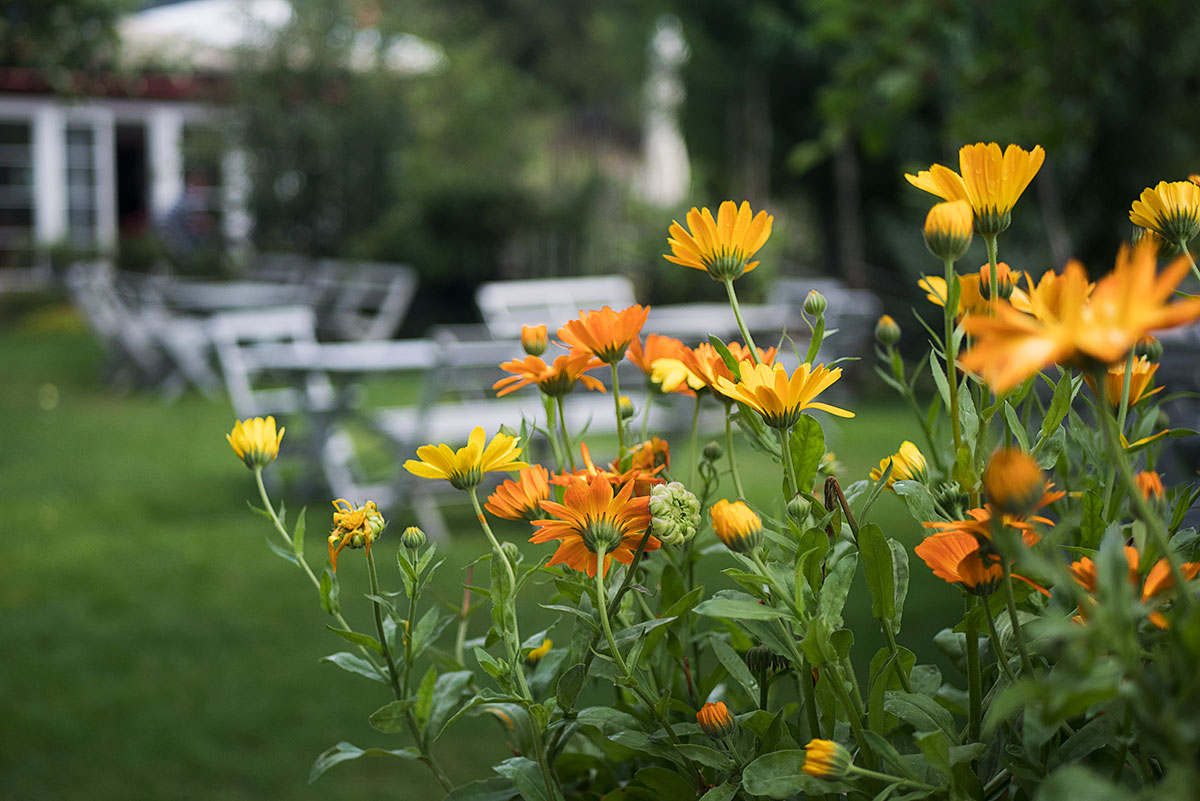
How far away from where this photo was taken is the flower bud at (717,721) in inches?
19.7

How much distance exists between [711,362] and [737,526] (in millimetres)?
92

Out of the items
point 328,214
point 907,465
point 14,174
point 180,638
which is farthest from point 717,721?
point 14,174

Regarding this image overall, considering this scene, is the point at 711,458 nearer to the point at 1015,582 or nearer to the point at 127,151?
the point at 1015,582

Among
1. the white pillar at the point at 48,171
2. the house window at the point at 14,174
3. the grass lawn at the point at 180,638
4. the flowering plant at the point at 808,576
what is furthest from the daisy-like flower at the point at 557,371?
the house window at the point at 14,174

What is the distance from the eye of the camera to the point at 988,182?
490 mm

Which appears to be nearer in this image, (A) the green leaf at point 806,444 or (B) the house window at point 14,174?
(A) the green leaf at point 806,444

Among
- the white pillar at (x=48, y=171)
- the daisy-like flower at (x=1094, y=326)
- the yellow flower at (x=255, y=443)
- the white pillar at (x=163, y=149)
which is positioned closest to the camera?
the daisy-like flower at (x=1094, y=326)

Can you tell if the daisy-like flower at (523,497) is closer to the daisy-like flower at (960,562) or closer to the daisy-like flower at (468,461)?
the daisy-like flower at (468,461)

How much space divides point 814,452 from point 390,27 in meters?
10.6

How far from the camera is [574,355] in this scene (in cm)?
59

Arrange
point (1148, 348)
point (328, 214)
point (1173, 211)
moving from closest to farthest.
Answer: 1. point (1173, 211)
2. point (1148, 348)
3. point (328, 214)

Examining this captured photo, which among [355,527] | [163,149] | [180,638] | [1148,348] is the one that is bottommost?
[180,638]

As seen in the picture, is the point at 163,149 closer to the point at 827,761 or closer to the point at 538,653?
the point at 538,653

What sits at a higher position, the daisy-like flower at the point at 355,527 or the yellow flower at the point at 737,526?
the yellow flower at the point at 737,526
